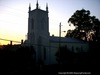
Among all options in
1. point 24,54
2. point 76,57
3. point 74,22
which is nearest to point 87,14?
point 74,22

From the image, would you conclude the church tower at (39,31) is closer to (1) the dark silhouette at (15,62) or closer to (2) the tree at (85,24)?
(1) the dark silhouette at (15,62)

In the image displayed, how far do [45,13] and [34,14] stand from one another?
10.3 feet

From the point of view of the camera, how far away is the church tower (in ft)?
163

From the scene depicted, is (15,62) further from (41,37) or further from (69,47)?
(69,47)

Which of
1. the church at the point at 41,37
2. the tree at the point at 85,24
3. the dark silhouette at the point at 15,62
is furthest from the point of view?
the tree at the point at 85,24

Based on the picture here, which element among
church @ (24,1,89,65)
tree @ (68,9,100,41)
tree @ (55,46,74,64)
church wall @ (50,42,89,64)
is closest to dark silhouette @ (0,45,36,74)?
tree @ (55,46,74,64)

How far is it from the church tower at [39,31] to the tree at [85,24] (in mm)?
18906

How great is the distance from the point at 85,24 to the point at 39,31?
22645mm

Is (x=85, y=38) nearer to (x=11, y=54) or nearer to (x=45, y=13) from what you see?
(x=45, y=13)

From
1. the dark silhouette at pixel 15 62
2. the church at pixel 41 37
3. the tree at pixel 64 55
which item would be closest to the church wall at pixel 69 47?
the church at pixel 41 37

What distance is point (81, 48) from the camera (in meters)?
61.0

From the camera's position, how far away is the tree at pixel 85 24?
218 ft

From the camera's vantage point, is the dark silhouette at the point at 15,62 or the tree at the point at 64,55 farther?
the tree at the point at 64,55

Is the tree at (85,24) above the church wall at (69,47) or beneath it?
above
